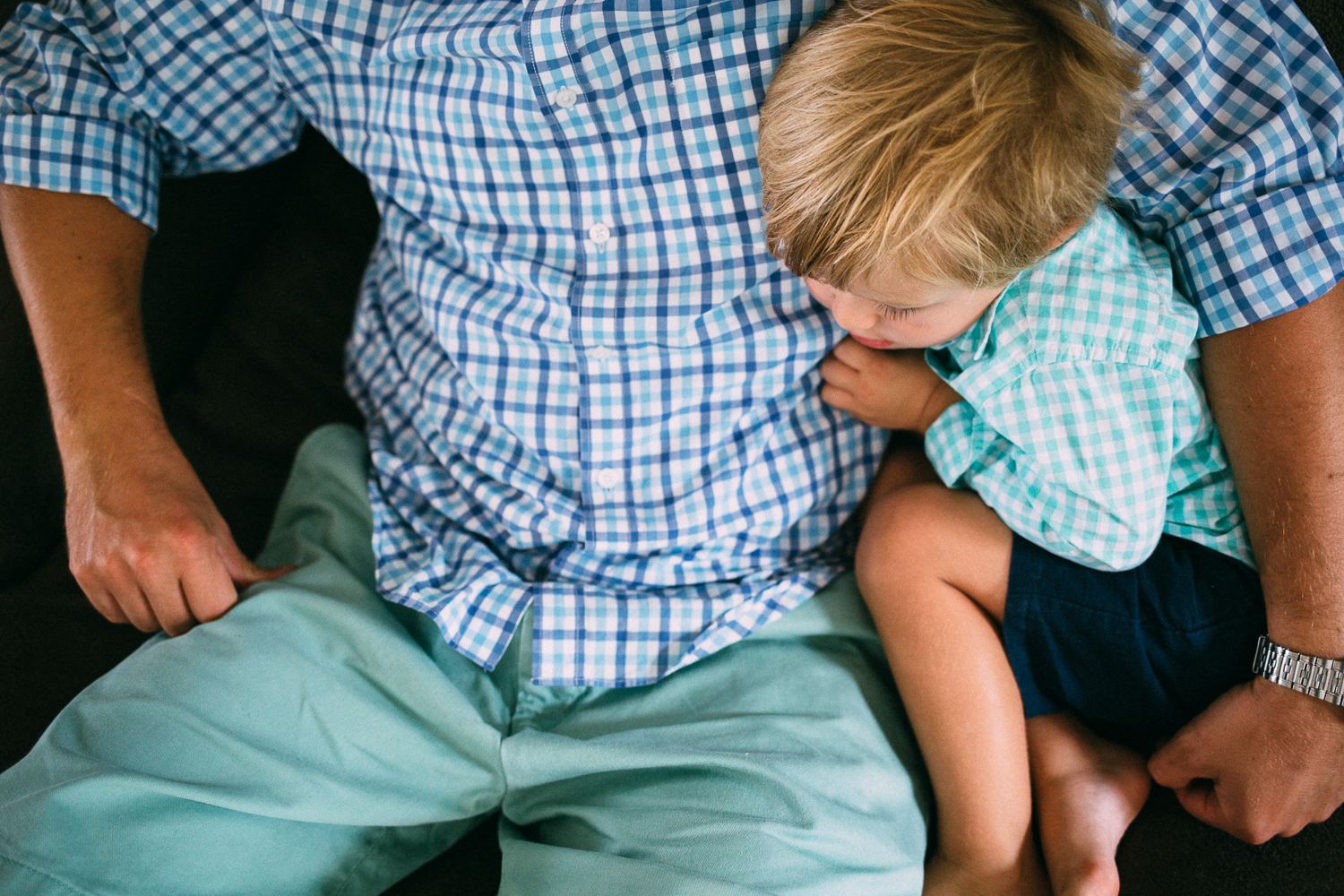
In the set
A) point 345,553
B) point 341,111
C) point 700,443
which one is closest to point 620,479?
point 700,443

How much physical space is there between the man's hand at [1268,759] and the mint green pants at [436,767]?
26cm

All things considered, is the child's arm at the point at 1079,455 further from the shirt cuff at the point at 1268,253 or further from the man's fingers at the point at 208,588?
the man's fingers at the point at 208,588

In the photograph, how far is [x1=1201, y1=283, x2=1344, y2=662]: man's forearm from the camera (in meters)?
0.73

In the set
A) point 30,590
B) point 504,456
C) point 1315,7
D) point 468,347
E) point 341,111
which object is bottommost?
point 30,590

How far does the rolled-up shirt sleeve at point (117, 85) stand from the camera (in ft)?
2.86

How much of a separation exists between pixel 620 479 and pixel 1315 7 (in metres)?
0.79

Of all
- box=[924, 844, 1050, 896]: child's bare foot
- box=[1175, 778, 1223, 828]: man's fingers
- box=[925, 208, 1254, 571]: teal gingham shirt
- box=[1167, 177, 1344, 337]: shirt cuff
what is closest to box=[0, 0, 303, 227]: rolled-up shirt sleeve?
box=[925, 208, 1254, 571]: teal gingham shirt

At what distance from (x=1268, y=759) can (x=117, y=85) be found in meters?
1.27

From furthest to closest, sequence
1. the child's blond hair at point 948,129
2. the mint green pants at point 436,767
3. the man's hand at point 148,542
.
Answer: the man's hand at point 148,542 → the mint green pants at point 436,767 → the child's blond hair at point 948,129

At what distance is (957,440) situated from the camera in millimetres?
849

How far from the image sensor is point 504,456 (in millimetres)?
927

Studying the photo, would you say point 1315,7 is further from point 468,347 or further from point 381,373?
point 381,373

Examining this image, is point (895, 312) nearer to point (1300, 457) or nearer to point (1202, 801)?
point (1300, 457)

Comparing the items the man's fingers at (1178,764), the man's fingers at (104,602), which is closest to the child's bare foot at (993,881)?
the man's fingers at (1178,764)
